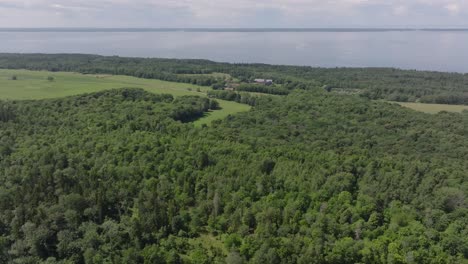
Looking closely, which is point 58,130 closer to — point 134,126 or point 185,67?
point 134,126

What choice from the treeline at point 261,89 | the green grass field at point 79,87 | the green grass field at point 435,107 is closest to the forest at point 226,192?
the green grass field at point 79,87

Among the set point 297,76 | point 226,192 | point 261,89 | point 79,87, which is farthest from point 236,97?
point 226,192

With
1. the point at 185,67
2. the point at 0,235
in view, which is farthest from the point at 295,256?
the point at 185,67

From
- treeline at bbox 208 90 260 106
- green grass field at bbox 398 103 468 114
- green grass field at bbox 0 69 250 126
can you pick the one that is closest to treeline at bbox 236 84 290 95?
green grass field at bbox 0 69 250 126

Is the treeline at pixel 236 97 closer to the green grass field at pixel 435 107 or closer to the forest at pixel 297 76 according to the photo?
the forest at pixel 297 76

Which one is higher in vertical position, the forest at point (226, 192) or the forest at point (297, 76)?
the forest at point (297, 76)

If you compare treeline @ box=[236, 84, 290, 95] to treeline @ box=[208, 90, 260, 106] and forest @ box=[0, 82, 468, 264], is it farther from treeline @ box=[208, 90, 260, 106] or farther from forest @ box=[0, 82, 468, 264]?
forest @ box=[0, 82, 468, 264]
